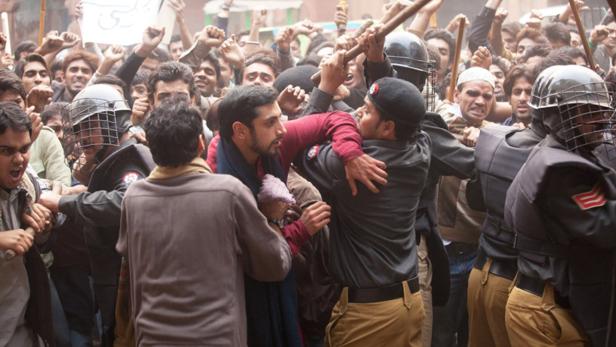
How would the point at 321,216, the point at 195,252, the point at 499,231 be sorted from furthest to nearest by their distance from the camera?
the point at 499,231, the point at 321,216, the point at 195,252

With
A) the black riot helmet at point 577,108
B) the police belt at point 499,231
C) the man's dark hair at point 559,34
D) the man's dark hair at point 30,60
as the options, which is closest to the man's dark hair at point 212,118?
the man's dark hair at point 30,60

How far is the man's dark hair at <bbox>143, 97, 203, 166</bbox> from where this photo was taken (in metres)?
3.61

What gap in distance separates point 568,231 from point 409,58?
1.44 m

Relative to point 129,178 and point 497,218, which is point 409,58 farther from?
point 129,178

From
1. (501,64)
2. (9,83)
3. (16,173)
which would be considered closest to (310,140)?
(16,173)

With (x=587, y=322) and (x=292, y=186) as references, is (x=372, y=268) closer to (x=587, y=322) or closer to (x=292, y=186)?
(x=292, y=186)

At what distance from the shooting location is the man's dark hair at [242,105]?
12.8ft

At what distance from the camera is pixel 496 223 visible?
4.65 metres

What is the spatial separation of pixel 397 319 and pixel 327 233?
1.88 feet

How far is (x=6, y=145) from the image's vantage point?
4.05m

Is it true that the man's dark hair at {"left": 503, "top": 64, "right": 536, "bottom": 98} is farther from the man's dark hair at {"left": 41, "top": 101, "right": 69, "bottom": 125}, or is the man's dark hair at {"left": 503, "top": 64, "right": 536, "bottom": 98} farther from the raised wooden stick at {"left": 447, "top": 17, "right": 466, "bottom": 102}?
the man's dark hair at {"left": 41, "top": 101, "right": 69, "bottom": 125}

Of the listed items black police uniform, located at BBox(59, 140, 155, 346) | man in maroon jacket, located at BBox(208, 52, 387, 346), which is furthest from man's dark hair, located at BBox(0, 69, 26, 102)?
man in maroon jacket, located at BBox(208, 52, 387, 346)

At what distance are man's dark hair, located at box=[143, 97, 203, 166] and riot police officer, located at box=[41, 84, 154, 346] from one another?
730 mm

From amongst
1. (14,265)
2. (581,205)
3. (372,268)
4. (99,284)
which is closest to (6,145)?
(14,265)
